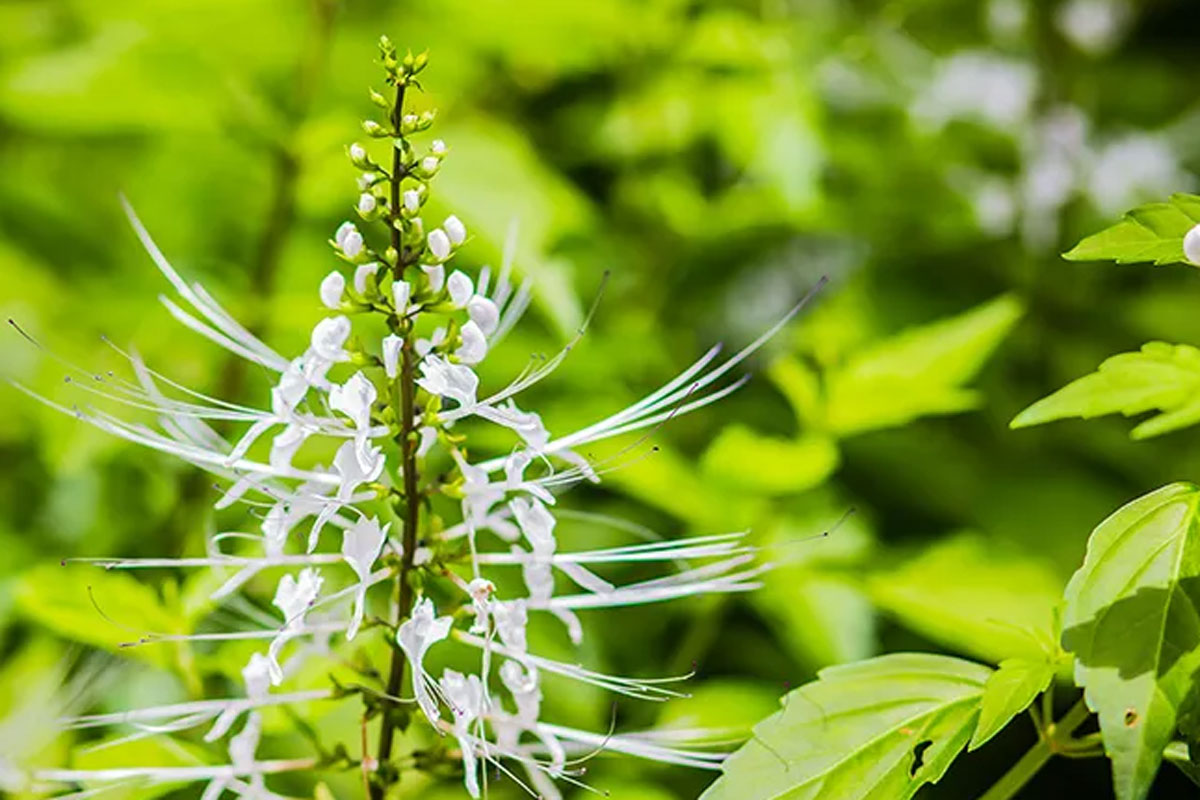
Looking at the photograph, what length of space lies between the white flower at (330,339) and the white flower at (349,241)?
4cm

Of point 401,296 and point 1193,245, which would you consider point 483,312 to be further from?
point 1193,245

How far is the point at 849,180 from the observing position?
6.29ft

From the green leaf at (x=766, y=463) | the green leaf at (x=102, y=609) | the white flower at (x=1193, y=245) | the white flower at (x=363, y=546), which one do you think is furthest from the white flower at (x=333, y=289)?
the green leaf at (x=766, y=463)

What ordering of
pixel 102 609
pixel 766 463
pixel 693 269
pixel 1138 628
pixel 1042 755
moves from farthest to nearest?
pixel 693 269, pixel 766 463, pixel 102 609, pixel 1042 755, pixel 1138 628

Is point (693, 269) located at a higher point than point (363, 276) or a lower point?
higher

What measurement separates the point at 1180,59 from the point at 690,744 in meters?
1.75

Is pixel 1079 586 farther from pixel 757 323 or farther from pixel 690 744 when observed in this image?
pixel 757 323

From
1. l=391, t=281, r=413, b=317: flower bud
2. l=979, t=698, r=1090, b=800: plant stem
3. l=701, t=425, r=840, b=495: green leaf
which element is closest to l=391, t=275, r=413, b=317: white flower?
l=391, t=281, r=413, b=317: flower bud

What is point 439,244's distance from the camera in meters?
0.68

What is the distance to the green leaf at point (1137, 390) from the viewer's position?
688 mm

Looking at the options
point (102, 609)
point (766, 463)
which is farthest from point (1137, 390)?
point (102, 609)

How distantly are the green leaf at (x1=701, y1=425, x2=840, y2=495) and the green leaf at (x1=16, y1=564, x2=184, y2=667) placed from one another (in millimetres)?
470

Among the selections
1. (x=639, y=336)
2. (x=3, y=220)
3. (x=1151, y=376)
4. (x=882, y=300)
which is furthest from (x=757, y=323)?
(x=1151, y=376)

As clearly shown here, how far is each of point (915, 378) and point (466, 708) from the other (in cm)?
64
